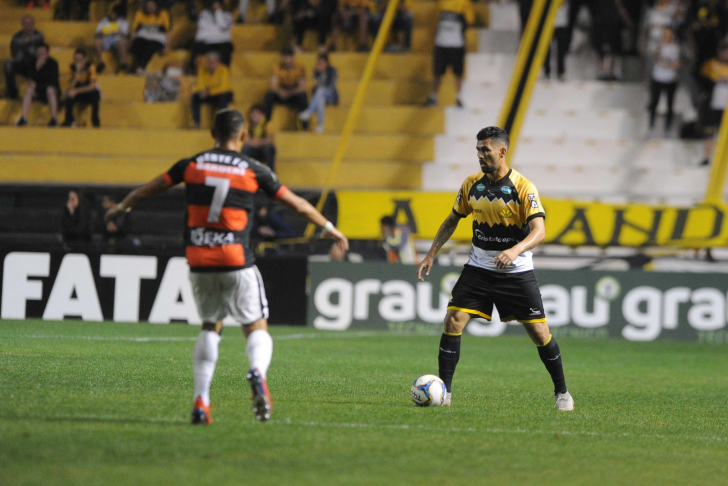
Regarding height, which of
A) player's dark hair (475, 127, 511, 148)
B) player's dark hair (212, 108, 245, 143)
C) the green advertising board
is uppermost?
player's dark hair (212, 108, 245, 143)

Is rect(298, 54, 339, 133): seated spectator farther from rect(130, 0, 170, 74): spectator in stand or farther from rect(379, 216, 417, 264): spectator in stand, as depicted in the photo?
rect(379, 216, 417, 264): spectator in stand

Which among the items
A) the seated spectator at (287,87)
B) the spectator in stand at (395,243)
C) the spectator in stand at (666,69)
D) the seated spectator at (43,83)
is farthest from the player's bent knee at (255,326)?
the spectator in stand at (666,69)

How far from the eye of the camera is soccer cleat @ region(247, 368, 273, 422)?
597 cm

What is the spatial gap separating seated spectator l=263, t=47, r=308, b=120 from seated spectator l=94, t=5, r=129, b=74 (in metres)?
3.43

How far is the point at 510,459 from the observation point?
5.67 metres

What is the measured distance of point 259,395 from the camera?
598 centimetres

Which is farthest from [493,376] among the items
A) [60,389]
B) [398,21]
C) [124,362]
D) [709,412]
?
[398,21]

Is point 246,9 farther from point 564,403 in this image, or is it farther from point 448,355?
point 564,403

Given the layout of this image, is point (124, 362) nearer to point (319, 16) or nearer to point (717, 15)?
point (319, 16)

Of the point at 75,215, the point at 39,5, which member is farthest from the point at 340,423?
the point at 39,5

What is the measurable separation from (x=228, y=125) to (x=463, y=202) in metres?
2.46

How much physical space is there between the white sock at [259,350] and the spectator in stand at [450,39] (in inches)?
582

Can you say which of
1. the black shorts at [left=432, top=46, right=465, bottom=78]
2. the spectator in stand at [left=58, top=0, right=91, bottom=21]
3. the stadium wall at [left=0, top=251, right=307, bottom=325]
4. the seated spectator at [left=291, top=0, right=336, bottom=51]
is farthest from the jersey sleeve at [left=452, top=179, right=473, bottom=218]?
the spectator in stand at [left=58, top=0, right=91, bottom=21]

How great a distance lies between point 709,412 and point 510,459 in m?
3.25
